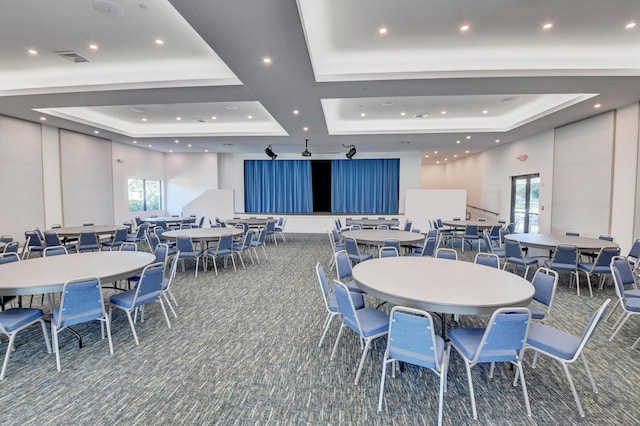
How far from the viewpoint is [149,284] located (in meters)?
3.46

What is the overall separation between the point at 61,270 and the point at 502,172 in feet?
47.0

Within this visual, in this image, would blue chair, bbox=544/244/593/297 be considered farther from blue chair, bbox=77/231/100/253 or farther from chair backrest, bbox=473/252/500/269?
blue chair, bbox=77/231/100/253

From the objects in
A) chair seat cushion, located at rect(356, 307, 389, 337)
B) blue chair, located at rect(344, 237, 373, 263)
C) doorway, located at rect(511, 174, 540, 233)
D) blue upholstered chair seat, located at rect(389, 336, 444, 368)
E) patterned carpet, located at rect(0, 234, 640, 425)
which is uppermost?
doorway, located at rect(511, 174, 540, 233)

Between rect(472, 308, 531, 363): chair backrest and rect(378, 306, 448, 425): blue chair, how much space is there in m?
0.32

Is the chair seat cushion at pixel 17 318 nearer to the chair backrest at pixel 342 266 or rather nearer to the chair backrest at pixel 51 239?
the chair backrest at pixel 342 266

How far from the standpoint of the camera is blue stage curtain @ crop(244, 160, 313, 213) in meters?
15.0

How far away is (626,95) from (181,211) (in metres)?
15.9

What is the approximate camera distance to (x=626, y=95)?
626 cm

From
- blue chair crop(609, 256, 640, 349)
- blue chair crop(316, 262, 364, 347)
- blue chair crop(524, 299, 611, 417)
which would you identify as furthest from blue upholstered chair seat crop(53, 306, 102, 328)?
blue chair crop(609, 256, 640, 349)

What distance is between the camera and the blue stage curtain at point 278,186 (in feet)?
49.1

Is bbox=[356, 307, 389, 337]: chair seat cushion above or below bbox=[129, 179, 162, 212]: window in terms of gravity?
below

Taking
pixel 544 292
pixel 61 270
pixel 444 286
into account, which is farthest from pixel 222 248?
pixel 544 292

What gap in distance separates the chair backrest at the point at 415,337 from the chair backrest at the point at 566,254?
4.44 meters

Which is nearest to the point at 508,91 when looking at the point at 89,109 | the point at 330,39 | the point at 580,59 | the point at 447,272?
the point at 580,59
